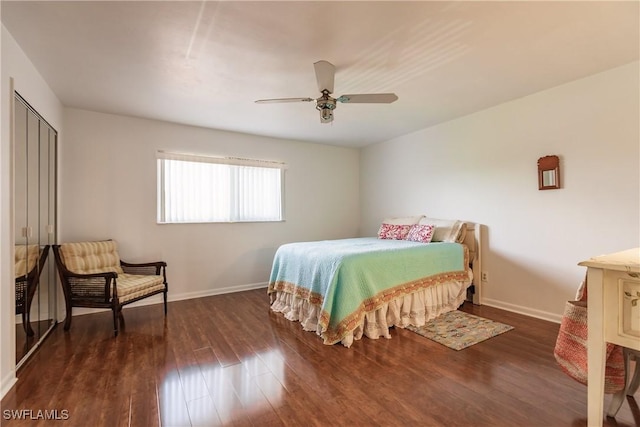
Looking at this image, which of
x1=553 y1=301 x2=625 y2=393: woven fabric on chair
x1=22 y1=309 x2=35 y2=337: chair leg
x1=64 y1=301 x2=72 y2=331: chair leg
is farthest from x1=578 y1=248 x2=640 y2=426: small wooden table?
x1=64 y1=301 x2=72 y2=331: chair leg

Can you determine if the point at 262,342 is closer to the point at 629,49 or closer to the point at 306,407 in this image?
the point at 306,407

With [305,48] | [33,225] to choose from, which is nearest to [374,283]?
[305,48]

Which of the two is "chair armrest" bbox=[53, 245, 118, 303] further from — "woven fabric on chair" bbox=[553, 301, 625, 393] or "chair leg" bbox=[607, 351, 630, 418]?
"chair leg" bbox=[607, 351, 630, 418]

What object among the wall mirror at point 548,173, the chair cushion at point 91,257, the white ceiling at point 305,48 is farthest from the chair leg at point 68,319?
the wall mirror at point 548,173

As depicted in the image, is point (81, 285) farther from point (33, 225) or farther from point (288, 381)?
point (288, 381)

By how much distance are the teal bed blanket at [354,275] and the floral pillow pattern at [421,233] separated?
0.79 feet

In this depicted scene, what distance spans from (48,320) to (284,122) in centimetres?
337

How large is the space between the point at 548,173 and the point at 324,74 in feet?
8.65

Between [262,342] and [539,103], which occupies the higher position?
[539,103]

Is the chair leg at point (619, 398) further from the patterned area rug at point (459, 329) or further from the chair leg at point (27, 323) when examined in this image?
the chair leg at point (27, 323)

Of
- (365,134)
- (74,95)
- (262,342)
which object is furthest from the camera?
(365,134)

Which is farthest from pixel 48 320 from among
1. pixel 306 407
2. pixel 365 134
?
pixel 365 134

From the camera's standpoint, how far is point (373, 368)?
7.17 ft

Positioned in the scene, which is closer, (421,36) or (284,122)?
(421,36)
